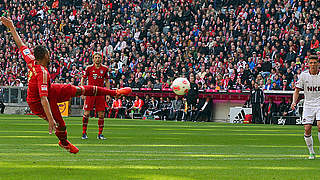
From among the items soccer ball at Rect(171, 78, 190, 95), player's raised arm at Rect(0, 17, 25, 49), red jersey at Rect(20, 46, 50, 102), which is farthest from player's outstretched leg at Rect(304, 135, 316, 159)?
soccer ball at Rect(171, 78, 190, 95)

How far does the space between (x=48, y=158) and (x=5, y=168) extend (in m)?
1.70

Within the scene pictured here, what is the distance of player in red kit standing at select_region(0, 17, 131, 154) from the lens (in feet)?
30.7

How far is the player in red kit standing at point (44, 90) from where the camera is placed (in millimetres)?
9367

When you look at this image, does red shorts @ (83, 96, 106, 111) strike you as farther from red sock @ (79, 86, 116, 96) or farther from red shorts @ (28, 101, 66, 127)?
red shorts @ (28, 101, 66, 127)

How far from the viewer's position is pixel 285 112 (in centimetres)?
2770

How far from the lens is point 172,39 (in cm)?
3516

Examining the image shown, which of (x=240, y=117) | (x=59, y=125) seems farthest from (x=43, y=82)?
(x=240, y=117)

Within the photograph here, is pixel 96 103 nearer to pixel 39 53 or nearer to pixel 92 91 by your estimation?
pixel 92 91

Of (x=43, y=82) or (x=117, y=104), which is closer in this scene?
(x=43, y=82)

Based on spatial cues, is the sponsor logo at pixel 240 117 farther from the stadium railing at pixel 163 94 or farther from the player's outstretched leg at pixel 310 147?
the player's outstretched leg at pixel 310 147

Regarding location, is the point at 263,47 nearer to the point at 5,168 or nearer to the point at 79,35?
the point at 79,35

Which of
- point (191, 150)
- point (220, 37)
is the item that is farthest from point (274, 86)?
point (191, 150)

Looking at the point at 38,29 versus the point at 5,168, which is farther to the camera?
the point at 38,29

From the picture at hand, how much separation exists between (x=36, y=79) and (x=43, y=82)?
38cm
